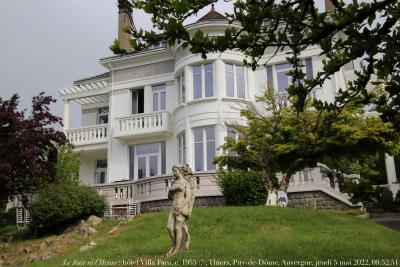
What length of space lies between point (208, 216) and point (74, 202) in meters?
5.41

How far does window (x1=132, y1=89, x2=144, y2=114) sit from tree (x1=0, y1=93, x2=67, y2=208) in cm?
1012

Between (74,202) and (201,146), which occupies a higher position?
(201,146)

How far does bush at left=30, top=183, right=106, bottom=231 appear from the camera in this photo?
59.9 feet

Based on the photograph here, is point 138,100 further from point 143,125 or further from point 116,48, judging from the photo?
point 116,48

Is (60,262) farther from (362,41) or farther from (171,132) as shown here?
(171,132)

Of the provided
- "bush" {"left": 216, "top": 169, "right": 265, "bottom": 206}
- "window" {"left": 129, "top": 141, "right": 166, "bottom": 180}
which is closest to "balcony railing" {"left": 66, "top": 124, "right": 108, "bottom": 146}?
"window" {"left": 129, "top": 141, "right": 166, "bottom": 180}

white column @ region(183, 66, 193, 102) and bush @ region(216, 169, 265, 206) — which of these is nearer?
bush @ region(216, 169, 265, 206)

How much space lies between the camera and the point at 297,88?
15.7ft

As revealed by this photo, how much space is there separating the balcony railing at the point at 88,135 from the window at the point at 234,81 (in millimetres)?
8040

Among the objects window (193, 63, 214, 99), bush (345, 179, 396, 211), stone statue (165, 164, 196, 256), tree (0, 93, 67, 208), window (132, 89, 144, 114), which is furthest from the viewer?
window (132, 89, 144, 114)

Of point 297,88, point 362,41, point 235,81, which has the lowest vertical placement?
point 297,88

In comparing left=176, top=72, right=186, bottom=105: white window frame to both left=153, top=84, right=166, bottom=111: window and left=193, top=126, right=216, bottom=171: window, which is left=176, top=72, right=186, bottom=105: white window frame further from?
left=193, top=126, right=216, bottom=171: window

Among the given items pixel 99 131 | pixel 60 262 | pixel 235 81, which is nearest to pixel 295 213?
pixel 60 262

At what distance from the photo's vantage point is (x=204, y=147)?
2483 cm
